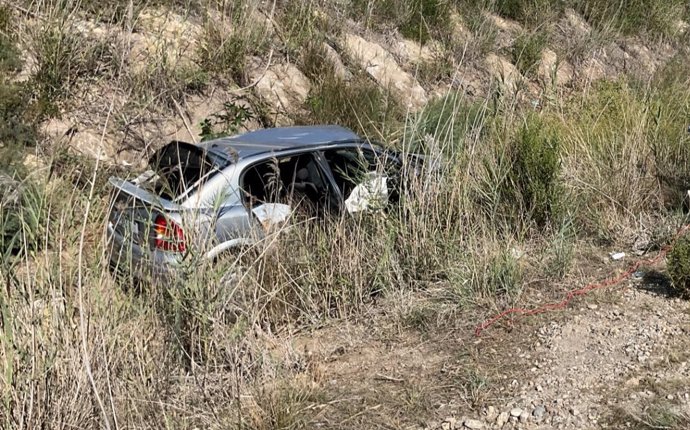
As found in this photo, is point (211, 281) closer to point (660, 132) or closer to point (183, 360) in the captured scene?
point (183, 360)

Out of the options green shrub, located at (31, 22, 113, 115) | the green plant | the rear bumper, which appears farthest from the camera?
the green plant

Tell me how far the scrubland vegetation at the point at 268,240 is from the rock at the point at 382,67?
84cm

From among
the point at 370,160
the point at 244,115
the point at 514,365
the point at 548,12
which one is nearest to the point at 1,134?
the point at 244,115

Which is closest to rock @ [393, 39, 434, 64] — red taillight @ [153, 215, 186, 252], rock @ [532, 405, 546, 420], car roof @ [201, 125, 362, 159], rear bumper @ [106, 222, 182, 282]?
car roof @ [201, 125, 362, 159]

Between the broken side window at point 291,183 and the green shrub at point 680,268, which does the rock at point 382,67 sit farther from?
the green shrub at point 680,268

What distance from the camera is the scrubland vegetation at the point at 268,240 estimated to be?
3.39 meters

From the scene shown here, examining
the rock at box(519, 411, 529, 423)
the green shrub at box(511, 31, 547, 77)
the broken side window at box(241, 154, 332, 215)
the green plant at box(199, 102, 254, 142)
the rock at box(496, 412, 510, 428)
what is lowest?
the green plant at box(199, 102, 254, 142)

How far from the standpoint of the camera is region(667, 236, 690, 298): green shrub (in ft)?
15.5

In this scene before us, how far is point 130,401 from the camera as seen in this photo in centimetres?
346

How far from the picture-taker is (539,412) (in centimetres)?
375

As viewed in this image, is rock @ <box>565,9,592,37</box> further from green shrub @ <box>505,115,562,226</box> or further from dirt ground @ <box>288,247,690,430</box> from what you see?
dirt ground @ <box>288,247,690,430</box>

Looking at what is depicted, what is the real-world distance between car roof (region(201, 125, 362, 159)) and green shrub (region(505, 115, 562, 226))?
1687 millimetres

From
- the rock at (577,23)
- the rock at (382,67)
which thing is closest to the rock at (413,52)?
the rock at (382,67)

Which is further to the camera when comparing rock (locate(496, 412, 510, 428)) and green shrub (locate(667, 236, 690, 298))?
green shrub (locate(667, 236, 690, 298))
